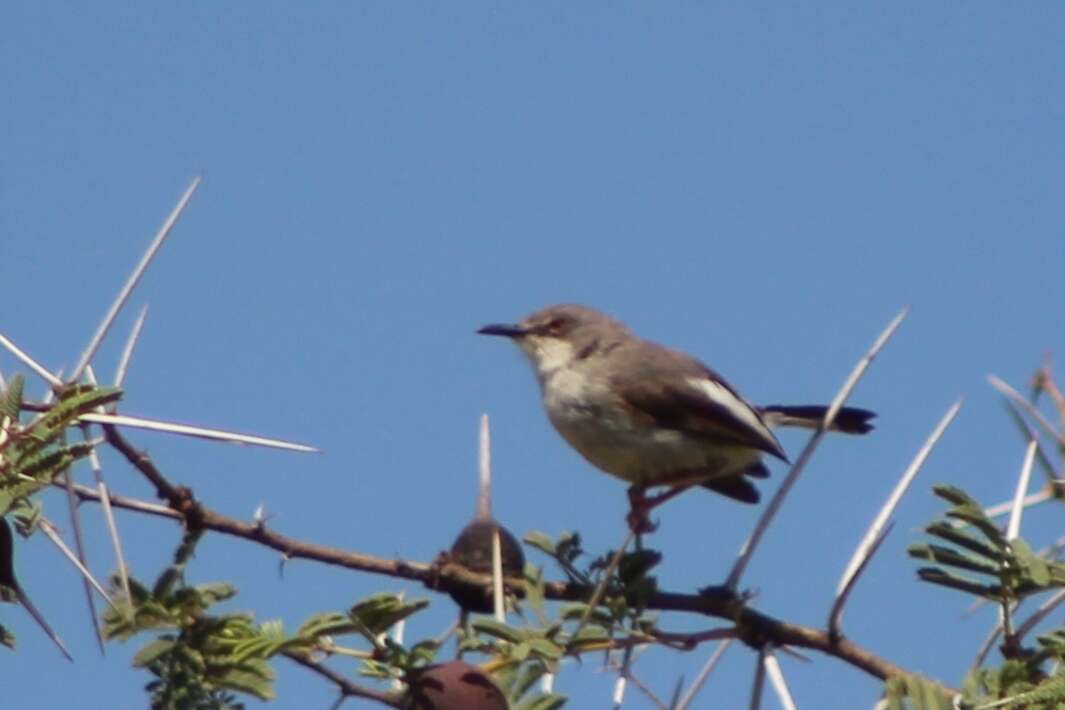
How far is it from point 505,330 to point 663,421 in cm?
162

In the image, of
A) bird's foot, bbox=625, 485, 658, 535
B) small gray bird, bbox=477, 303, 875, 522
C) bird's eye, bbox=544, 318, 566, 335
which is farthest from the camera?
bird's eye, bbox=544, 318, 566, 335

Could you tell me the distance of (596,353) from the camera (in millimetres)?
6855

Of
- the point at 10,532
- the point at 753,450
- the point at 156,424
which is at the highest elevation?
the point at 753,450

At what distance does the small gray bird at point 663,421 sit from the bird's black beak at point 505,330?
759 millimetres

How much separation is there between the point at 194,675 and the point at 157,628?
5.2 inches

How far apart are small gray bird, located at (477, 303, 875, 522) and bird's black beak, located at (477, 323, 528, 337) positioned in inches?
29.9

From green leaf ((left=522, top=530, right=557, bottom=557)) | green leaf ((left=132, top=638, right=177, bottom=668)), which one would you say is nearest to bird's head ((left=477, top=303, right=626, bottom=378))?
→ green leaf ((left=522, top=530, right=557, bottom=557))

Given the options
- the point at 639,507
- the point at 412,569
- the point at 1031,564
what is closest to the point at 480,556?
the point at 412,569

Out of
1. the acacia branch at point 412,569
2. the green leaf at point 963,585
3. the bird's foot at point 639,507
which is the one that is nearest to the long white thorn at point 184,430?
the acacia branch at point 412,569

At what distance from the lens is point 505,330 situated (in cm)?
754

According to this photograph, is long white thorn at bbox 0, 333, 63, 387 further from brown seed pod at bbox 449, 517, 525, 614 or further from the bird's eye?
the bird's eye

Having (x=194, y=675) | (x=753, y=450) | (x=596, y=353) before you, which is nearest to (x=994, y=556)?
(x=194, y=675)

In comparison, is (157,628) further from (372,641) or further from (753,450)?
(753,450)

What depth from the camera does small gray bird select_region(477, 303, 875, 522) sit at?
5926 mm
